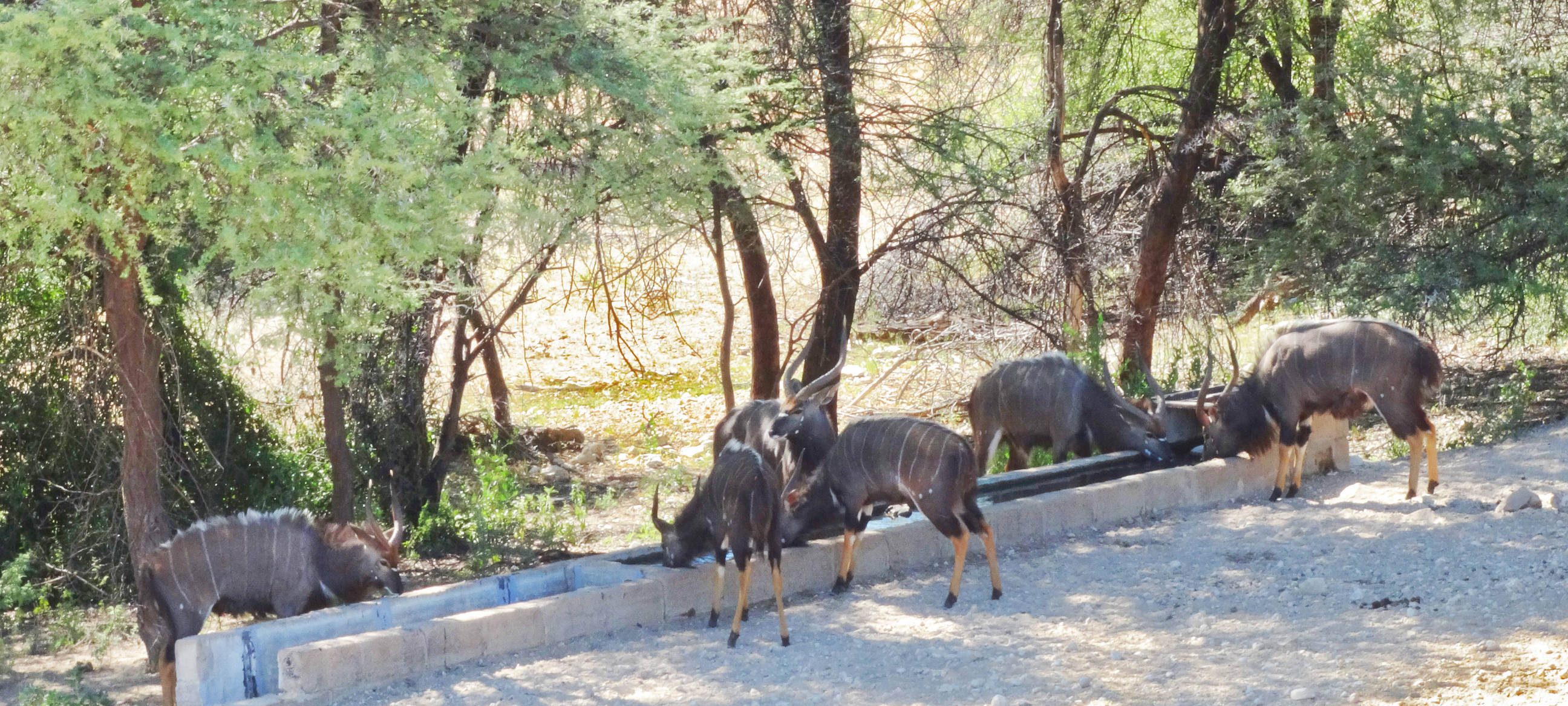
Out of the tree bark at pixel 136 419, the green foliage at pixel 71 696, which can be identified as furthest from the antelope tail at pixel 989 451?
the green foliage at pixel 71 696

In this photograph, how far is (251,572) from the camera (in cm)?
734

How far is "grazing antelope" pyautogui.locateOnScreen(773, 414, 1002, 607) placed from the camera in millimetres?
7504

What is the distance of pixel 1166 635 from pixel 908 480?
1634 millimetres

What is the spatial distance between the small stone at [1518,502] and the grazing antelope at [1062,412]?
244 centimetres

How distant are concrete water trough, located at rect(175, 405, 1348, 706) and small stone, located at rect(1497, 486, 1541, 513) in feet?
5.63

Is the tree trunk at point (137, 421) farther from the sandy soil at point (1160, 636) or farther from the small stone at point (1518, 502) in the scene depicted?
the small stone at point (1518, 502)

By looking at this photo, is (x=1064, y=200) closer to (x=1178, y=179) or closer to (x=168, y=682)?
(x=1178, y=179)

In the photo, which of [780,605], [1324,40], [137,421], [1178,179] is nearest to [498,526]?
[137,421]

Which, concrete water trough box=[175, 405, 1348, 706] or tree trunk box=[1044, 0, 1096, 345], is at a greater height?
tree trunk box=[1044, 0, 1096, 345]

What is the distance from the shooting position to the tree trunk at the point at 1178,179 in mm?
13617

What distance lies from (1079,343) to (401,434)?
19.8ft

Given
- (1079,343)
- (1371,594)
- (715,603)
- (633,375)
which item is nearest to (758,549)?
(715,603)

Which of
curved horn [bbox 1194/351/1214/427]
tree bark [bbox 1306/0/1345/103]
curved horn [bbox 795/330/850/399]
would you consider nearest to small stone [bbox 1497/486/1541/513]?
curved horn [bbox 1194/351/1214/427]

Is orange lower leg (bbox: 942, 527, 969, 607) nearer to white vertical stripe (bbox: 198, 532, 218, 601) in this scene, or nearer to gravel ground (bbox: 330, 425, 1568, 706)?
gravel ground (bbox: 330, 425, 1568, 706)
